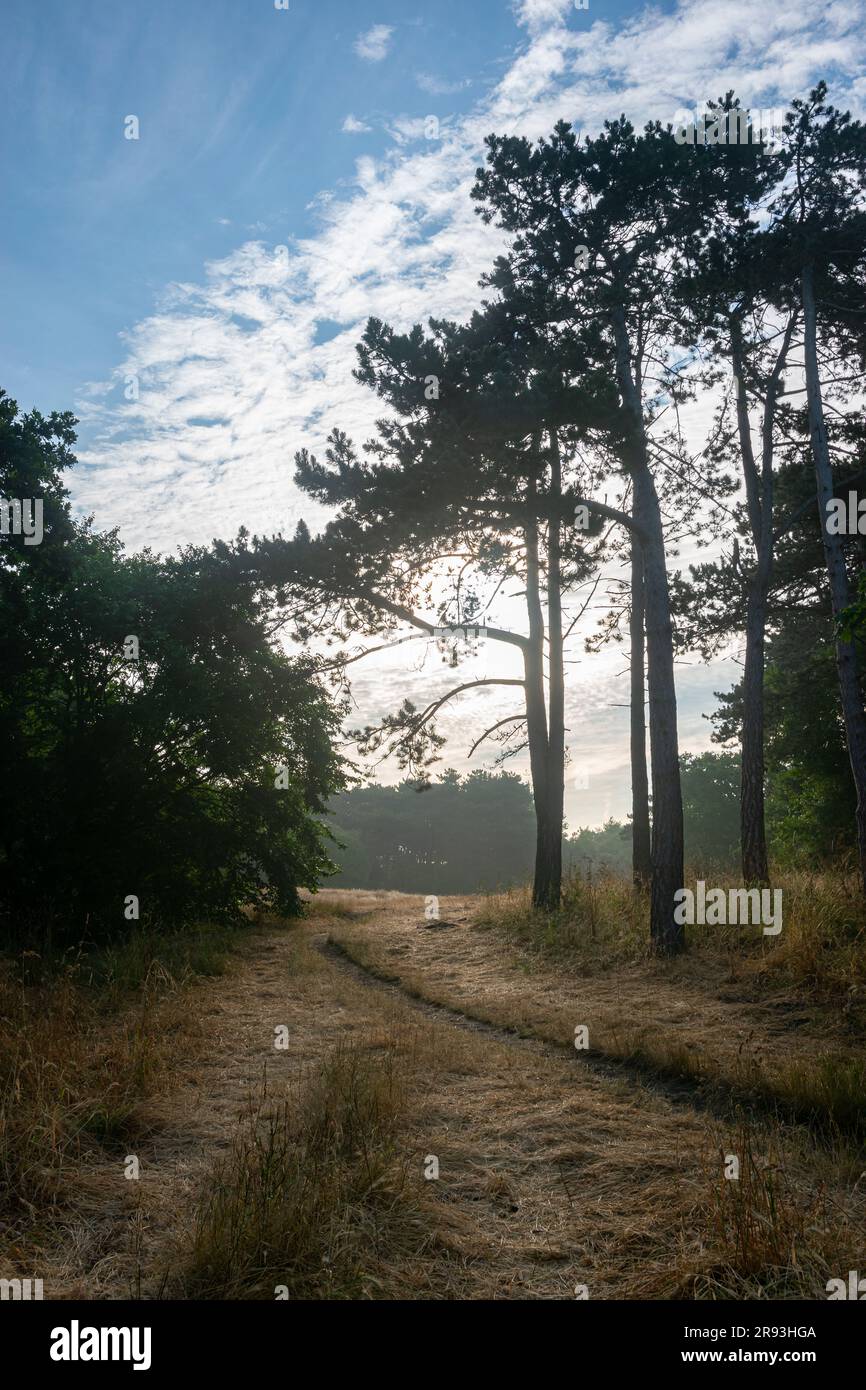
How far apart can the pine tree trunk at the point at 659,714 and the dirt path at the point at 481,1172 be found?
4.14m

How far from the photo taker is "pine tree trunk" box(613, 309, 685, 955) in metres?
11.6

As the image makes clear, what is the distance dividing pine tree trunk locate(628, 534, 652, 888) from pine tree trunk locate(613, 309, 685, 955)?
3.73m

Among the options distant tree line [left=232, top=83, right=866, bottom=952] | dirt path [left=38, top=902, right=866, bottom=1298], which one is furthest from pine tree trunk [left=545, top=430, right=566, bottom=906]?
dirt path [left=38, top=902, right=866, bottom=1298]

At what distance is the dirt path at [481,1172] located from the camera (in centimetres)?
337

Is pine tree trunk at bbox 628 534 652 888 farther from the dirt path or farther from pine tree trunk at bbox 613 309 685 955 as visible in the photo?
the dirt path

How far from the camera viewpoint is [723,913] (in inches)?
451

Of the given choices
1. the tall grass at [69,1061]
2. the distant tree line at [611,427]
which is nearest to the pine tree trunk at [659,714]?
the distant tree line at [611,427]

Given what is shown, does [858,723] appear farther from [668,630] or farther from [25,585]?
[25,585]

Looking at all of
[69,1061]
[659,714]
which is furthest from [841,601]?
[69,1061]

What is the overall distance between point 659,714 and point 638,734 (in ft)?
17.4

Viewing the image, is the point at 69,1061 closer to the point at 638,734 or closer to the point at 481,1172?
the point at 481,1172

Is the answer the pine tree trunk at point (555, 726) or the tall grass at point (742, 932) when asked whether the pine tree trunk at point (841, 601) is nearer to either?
the tall grass at point (742, 932)
